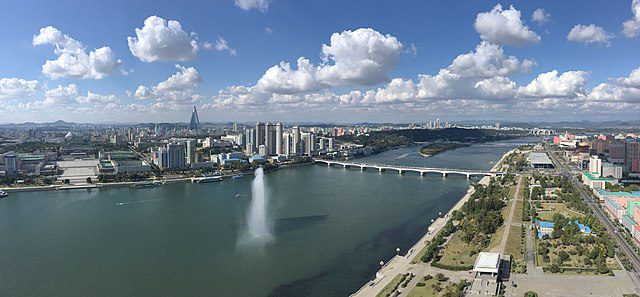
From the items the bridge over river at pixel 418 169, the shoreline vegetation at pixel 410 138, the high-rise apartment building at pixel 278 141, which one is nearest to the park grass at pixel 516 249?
the bridge over river at pixel 418 169

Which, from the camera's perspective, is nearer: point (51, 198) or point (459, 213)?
point (459, 213)

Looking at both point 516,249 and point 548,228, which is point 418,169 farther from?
point 516,249

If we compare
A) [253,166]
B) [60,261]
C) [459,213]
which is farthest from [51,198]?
[459,213]

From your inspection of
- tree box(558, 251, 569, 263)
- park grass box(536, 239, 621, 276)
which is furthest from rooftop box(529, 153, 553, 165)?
tree box(558, 251, 569, 263)

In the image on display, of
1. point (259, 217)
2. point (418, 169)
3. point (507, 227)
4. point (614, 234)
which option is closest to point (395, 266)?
point (507, 227)

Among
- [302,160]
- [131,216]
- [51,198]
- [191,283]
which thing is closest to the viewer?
[191,283]

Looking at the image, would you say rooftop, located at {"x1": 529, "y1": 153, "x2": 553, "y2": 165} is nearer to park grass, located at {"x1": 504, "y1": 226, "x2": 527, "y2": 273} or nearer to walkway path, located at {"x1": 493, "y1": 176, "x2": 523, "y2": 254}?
walkway path, located at {"x1": 493, "y1": 176, "x2": 523, "y2": 254}

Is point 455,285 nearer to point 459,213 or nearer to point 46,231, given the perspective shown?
point 459,213
